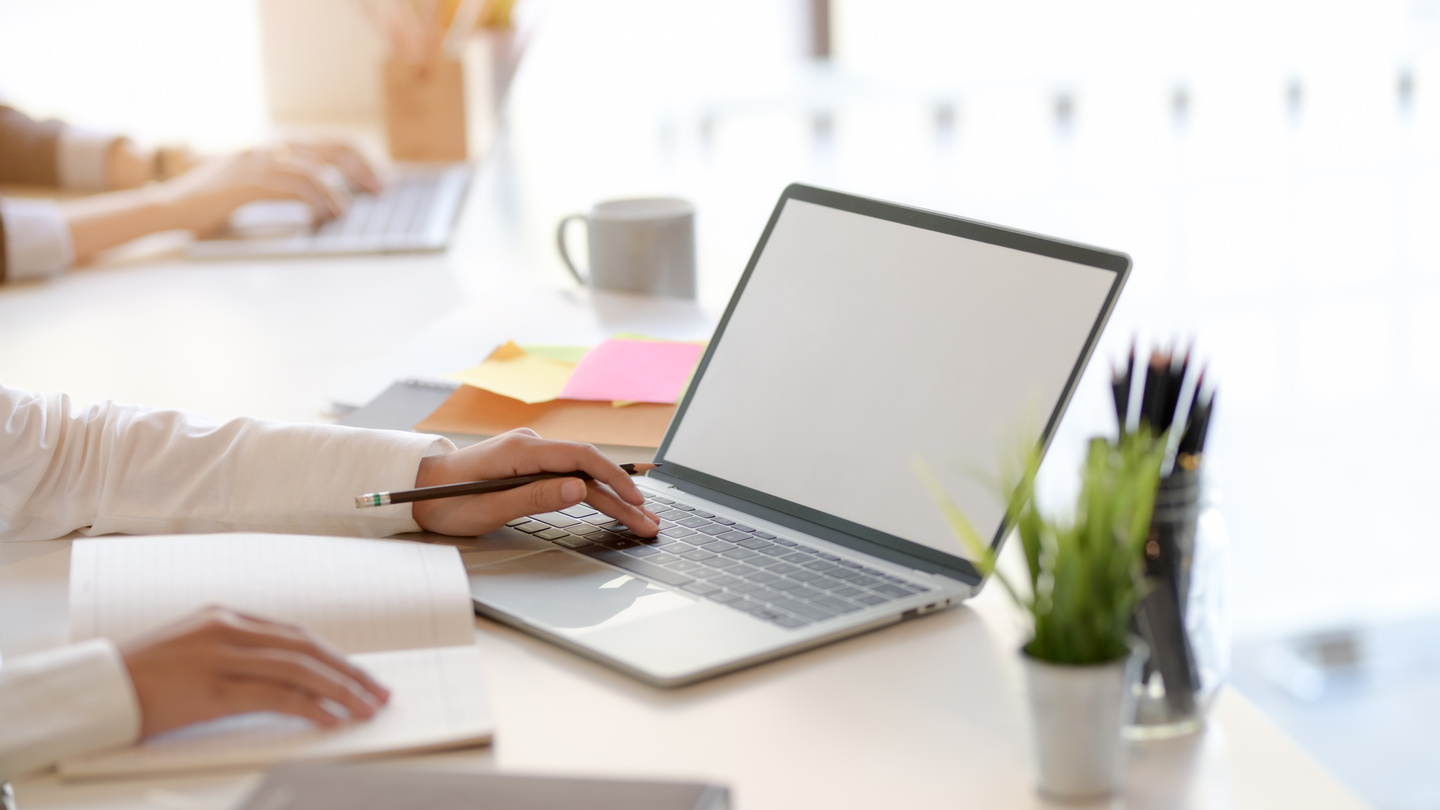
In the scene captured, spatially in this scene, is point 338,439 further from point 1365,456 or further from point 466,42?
point 1365,456

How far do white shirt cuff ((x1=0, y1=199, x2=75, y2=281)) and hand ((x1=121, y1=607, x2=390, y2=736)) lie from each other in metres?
1.11

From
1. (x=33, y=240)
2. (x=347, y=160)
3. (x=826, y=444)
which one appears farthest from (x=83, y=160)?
(x=826, y=444)

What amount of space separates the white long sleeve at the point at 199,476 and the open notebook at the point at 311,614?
0.08 m

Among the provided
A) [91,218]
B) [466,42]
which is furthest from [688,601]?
[466,42]

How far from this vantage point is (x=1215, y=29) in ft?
12.8

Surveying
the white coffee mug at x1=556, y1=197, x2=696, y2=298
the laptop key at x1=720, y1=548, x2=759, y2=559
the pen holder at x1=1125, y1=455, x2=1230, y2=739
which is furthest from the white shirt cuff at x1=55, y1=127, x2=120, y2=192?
the pen holder at x1=1125, y1=455, x2=1230, y2=739

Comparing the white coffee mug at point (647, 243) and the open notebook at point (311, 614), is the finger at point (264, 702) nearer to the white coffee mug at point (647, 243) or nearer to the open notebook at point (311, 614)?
the open notebook at point (311, 614)

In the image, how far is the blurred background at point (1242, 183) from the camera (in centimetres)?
342

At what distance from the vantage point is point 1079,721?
46 centimetres

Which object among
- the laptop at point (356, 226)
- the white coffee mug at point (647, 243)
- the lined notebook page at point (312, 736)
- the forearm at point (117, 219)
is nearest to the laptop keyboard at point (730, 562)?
the lined notebook page at point (312, 736)

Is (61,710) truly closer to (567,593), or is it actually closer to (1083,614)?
(567,593)

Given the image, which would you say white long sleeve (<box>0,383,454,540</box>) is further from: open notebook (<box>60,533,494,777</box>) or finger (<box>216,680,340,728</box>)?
finger (<box>216,680,340,728</box>)

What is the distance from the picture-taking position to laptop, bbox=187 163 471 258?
1564mm

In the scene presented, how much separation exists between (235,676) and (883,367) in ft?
1.24
